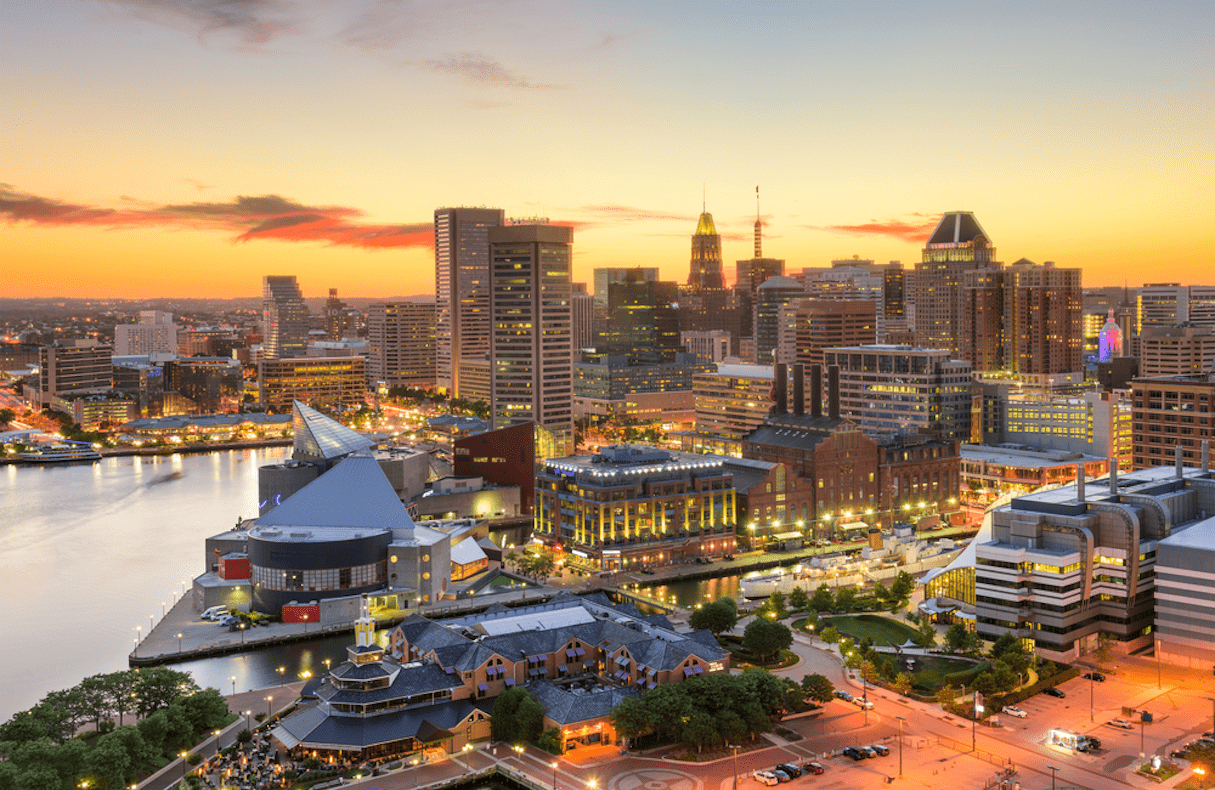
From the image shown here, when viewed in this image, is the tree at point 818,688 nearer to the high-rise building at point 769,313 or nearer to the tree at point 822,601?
the tree at point 822,601

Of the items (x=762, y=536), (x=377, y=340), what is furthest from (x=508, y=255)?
(x=377, y=340)

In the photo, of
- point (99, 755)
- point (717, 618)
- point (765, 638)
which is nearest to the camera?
point (99, 755)

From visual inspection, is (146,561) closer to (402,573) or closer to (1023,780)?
(402,573)

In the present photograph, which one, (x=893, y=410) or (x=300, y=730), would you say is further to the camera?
(x=893, y=410)

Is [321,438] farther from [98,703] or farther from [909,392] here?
[909,392]

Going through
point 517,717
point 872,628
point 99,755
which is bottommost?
point 872,628

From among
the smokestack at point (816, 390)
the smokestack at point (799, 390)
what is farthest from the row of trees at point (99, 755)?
the smokestack at point (799, 390)

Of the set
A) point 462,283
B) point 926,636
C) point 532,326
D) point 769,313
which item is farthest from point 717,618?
point 769,313
